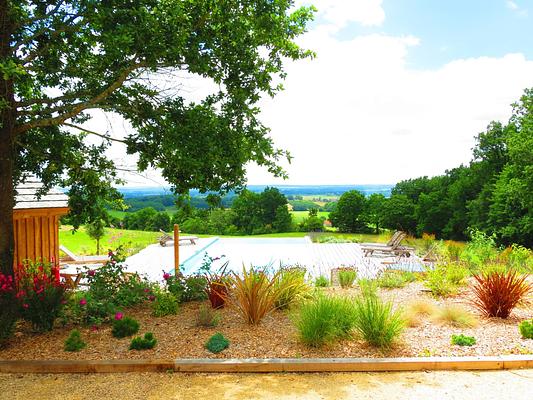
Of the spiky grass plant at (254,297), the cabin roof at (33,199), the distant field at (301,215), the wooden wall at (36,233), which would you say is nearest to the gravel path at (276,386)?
the spiky grass plant at (254,297)

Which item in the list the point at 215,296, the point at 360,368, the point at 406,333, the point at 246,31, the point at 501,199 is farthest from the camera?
the point at 501,199

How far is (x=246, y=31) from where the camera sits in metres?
5.57

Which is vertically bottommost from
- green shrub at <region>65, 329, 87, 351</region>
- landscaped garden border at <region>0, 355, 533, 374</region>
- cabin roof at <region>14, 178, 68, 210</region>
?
landscaped garden border at <region>0, 355, 533, 374</region>

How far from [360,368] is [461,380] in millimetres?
879

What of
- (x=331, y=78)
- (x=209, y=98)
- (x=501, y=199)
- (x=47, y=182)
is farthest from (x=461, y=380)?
(x=501, y=199)

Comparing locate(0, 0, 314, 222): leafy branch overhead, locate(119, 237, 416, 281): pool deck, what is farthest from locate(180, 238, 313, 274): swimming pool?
locate(0, 0, 314, 222): leafy branch overhead

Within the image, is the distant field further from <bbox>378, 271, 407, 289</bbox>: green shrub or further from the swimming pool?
<bbox>378, 271, 407, 289</bbox>: green shrub

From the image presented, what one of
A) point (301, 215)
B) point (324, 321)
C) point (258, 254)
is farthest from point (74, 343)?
point (301, 215)

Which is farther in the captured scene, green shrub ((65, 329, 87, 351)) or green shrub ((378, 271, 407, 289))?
green shrub ((378, 271, 407, 289))

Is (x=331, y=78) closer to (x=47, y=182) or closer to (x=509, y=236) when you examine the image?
(x=47, y=182)

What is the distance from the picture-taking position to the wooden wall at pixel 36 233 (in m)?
7.99

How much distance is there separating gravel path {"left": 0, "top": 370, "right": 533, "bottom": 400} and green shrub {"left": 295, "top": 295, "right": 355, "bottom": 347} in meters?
0.50

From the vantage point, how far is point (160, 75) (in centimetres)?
583

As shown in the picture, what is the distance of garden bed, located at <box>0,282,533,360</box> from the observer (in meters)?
4.55
